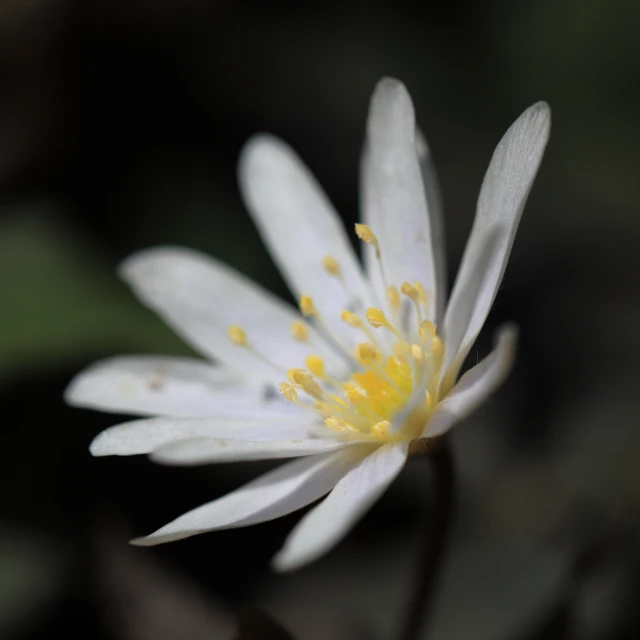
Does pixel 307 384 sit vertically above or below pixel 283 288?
above

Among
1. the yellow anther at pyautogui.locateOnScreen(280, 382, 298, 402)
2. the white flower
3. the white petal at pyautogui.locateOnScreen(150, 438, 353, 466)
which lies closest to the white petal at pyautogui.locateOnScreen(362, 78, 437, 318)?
the white flower

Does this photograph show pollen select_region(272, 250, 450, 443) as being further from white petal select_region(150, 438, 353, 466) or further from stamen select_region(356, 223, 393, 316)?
white petal select_region(150, 438, 353, 466)

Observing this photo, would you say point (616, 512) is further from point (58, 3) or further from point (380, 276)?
point (58, 3)

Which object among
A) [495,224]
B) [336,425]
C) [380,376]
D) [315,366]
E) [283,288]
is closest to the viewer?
[495,224]

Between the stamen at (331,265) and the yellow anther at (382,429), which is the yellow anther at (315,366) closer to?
the stamen at (331,265)

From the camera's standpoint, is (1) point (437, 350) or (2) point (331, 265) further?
(2) point (331, 265)

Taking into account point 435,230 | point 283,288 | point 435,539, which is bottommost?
point 435,539

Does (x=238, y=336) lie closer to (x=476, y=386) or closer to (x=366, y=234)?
(x=366, y=234)

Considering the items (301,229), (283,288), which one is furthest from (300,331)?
(283,288)
